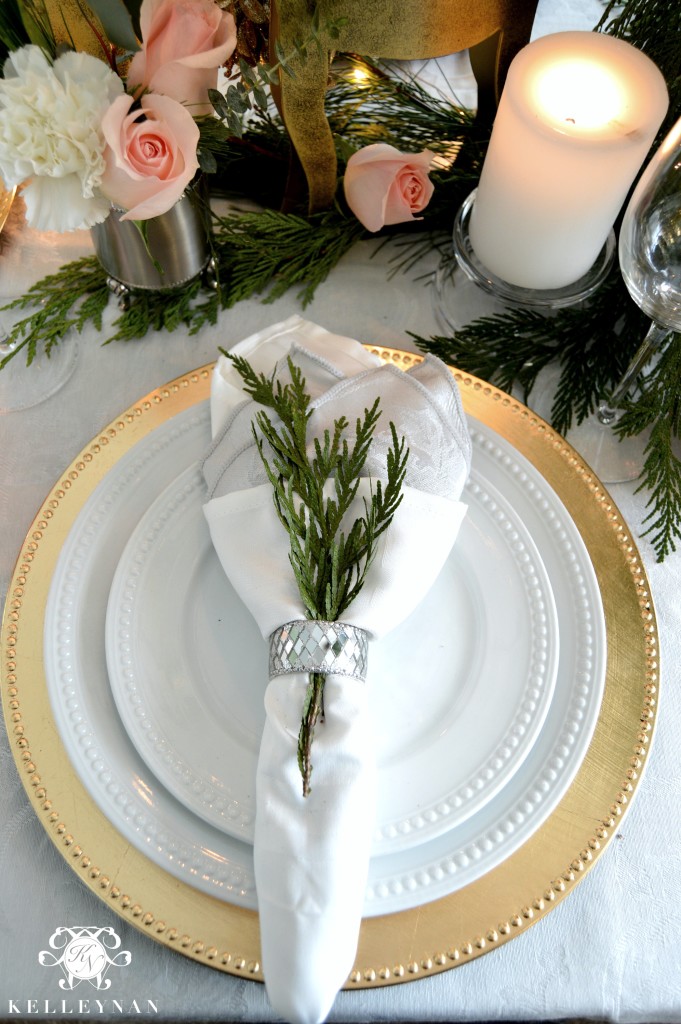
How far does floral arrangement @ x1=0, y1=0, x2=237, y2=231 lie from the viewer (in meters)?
0.54

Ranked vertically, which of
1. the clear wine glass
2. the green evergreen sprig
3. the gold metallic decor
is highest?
the gold metallic decor

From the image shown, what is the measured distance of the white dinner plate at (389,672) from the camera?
20.6 inches

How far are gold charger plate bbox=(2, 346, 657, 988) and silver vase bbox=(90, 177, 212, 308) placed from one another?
144 mm

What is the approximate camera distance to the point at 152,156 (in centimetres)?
58

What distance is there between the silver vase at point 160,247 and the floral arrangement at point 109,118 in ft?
0.26

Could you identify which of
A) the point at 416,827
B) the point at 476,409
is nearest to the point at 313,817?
the point at 416,827

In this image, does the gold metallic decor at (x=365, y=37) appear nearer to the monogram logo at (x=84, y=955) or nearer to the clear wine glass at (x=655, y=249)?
the clear wine glass at (x=655, y=249)

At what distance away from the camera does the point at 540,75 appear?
2.11 ft

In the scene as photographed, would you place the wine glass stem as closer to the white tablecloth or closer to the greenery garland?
the greenery garland

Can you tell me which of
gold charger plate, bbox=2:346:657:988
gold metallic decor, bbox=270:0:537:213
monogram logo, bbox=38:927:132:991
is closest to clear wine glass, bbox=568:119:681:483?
gold charger plate, bbox=2:346:657:988

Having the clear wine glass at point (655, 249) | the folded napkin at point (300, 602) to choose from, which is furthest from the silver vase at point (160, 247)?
the clear wine glass at point (655, 249)

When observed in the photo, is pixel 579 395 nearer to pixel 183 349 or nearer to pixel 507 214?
pixel 507 214

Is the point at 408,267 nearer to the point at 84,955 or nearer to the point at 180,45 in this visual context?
the point at 180,45

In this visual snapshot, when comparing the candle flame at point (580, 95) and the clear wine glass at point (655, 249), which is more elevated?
the candle flame at point (580, 95)
